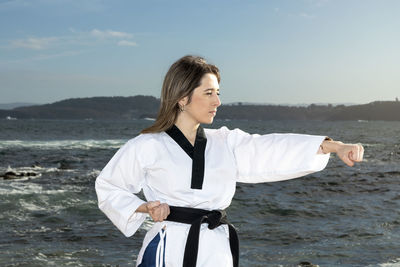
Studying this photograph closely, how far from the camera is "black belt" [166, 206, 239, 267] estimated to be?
2430 mm

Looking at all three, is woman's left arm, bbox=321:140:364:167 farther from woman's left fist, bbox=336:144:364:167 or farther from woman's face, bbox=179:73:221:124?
woman's face, bbox=179:73:221:124

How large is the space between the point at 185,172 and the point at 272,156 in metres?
0.50

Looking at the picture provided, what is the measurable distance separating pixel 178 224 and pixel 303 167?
712 millimetres

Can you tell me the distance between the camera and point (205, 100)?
8.33 ft

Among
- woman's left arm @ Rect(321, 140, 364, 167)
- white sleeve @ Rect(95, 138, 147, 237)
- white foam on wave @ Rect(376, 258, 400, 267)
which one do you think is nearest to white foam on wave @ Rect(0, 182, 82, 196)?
white foam on wave @ Rect(376, 258, 400, 267)

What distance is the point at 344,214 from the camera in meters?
12.0

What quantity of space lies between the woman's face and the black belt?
1.46 ft

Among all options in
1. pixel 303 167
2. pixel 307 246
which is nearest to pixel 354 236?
pixel 307 246

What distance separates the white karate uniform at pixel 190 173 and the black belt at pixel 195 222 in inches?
1.0

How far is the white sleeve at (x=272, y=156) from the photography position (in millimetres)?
2693

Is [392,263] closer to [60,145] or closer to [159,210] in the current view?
[159,210]

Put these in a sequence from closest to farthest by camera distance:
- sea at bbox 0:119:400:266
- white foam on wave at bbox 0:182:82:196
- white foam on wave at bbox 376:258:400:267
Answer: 1. white foam on wave at bbox 376:258:400:267
2. sea at bbox 0:119:400:266
3. white foam on wave at bbox 0:182:82:196

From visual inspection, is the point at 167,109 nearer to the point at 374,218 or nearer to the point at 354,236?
the point at 354,236

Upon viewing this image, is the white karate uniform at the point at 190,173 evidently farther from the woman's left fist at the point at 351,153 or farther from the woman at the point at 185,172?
the woman's left fist at the point at 351,153
